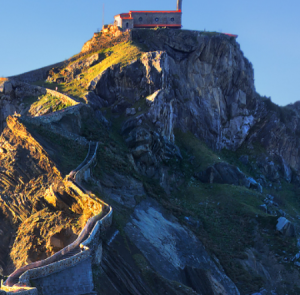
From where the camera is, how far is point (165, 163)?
51.5 metres

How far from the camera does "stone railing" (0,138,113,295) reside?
993 inches

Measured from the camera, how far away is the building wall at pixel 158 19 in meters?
67.4

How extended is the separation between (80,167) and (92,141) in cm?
705

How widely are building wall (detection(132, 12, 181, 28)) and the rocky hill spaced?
9.41ft

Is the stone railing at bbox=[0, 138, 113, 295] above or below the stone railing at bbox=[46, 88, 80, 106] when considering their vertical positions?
below

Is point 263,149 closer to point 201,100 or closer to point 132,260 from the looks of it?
point 201,100

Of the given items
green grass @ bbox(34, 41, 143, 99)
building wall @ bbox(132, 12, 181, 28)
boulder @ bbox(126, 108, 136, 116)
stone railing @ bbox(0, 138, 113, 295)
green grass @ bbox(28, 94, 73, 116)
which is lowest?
stone railing @ bbox(0, 138, 113, 295)

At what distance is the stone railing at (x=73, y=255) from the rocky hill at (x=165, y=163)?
119 cm

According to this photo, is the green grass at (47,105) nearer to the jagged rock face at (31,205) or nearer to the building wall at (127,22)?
the jagged rock face at (31,205)

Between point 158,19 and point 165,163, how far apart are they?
78.1 ft

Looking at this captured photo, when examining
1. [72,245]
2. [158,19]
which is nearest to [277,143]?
[158,19]

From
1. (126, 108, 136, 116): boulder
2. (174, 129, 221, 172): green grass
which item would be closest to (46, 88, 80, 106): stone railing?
(126, 108, 136, 116): boulder

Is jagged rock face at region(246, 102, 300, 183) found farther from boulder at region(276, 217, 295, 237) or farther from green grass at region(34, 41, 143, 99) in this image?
green grass at region(34, 41, 143, 99)

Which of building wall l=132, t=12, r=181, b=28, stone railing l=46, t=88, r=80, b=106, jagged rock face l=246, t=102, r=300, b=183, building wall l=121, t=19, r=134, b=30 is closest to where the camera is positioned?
stone railing l=46, t=88, r=80, b=106
